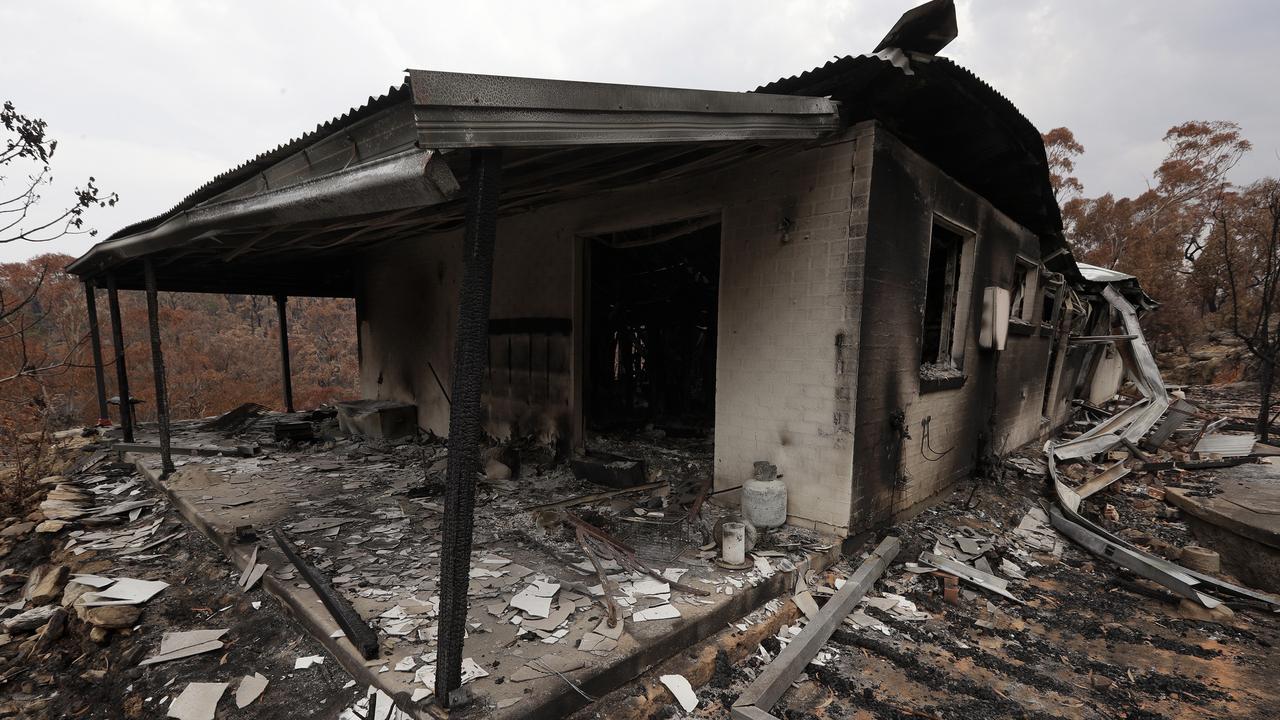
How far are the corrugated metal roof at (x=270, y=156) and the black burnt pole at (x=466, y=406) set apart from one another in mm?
1716

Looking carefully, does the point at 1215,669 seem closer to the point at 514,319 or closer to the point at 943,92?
the point at 943,92

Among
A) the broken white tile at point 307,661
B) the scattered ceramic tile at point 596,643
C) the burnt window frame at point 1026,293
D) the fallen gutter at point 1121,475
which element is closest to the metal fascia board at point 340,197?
the scattered ceramic tile at point 596,643

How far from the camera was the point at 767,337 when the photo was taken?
453 cm

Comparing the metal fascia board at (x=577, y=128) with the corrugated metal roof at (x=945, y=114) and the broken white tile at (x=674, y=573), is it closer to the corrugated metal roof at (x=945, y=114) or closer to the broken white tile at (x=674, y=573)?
the corrugated metal roof at (x=945, y=114)

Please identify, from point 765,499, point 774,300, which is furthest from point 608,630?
point 774,300

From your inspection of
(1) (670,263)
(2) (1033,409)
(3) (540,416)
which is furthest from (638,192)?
(2) (1033,409)

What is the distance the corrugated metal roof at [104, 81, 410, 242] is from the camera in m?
3.95

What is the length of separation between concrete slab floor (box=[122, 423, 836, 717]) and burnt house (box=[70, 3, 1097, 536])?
103 cm

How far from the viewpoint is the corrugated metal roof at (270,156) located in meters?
3.95

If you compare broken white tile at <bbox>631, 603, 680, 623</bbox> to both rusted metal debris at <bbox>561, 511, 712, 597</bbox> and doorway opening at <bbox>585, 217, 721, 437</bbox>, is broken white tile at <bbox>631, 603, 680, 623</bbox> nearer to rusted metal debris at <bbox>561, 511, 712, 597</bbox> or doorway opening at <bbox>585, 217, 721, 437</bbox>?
rusted metal debris at <bbox>561, 511, 712, 597</bbox>

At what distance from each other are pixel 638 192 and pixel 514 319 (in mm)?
2795

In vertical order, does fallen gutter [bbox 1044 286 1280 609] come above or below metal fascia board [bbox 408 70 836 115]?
below

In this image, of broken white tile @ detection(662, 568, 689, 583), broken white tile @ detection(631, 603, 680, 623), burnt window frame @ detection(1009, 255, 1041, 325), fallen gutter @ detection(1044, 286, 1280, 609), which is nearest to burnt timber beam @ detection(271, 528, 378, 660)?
broken white tile @ detection(631, 603, 680, 623)

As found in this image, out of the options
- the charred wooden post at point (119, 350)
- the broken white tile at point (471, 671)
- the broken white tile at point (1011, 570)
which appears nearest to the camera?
the broken white tile at point (471, 671)
